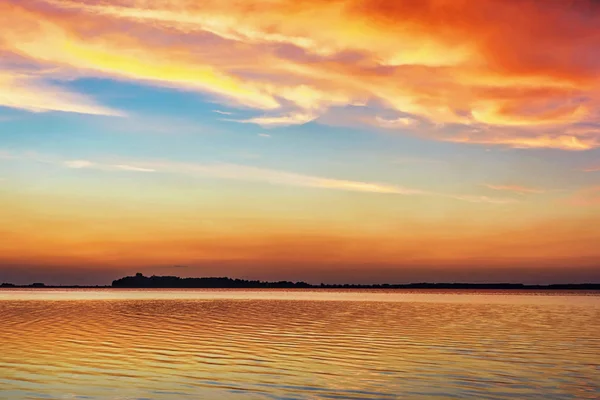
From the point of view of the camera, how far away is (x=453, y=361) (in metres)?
27.4

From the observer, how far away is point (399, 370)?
25078 mm

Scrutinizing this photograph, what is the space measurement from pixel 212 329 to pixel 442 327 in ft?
51.0

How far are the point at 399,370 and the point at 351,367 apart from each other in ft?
5.99

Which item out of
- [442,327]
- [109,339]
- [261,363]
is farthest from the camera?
[442,327]

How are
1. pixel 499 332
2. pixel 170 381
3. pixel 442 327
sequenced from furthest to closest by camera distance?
pixel 442 327 → pixel 499 332 → pixel 170 381

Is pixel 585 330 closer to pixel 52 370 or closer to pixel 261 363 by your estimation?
pixel 261 363

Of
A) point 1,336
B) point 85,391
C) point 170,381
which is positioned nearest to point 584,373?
point 170,381

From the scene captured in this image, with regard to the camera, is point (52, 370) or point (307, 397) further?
point (52, 370)

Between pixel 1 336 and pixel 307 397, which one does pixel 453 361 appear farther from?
A: pixel 1 336

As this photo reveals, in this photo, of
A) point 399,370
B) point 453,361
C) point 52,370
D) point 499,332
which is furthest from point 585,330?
point 52,370

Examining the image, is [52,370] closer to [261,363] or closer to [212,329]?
[261,363]

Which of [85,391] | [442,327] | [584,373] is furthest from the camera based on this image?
[442,327]

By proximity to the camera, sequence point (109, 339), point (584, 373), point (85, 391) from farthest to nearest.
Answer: point (109, 339)
point (584, 373)
point (85, 391)

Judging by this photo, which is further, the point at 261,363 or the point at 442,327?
the point at 442,327
